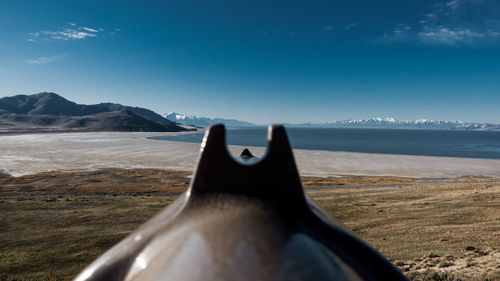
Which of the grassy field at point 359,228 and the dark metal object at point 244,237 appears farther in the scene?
the grassy field at point 359,228

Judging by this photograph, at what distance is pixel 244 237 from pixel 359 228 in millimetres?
20700

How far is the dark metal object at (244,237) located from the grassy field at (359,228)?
976cm

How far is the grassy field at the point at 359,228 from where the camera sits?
13.6 meters

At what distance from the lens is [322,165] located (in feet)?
242

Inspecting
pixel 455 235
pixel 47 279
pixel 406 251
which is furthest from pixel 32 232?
pixel 455 235

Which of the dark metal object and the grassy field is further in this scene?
the grassy field

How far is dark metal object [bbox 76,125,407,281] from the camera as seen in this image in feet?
9.85

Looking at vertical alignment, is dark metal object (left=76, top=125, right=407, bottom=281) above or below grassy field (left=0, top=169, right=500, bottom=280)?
above

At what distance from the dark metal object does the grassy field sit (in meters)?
9.76

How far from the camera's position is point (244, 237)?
3275mm

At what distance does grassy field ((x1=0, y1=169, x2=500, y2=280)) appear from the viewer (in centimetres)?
1356

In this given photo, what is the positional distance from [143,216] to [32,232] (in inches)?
326

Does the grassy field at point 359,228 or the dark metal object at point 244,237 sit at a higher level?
the dark metal object at point 244,237

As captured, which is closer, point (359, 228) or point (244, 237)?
point (244, 237)
